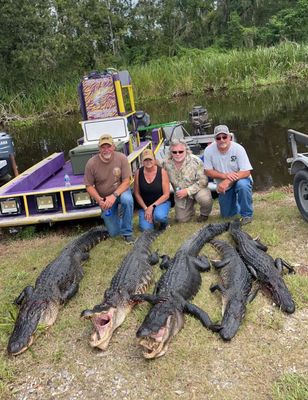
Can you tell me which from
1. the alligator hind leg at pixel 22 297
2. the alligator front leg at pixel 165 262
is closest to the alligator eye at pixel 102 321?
the alligator hind leg at pixel 22 297

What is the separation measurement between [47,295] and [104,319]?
2.64 feet

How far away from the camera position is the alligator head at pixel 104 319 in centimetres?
336

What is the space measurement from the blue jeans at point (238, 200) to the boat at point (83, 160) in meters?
1.73

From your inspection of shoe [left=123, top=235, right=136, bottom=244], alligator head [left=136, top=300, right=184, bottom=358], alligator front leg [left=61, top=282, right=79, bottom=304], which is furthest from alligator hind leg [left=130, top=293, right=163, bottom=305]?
shoe [left=123, top=235, right=136, bottom=244]

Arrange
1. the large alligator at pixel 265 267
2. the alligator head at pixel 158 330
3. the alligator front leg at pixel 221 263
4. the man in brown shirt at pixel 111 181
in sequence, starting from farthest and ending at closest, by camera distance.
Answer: the man in brown shirt at pixel 111 181 → the alligator front leg at pixel 221 263 → the large alligator at pixel 265 267 → the alligator head at pixel 158 330

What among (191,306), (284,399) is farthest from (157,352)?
(284,399)

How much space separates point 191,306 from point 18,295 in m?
1.77

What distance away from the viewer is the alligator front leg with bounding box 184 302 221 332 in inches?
135

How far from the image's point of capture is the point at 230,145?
570 centimetres

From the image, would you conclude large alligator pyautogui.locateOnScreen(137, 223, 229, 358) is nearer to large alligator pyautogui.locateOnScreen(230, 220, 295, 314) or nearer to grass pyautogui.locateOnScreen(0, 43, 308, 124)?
large alligator pyautogui.locateOnScreen(230, 220, 295, 314)

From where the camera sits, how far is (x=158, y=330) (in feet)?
10.2

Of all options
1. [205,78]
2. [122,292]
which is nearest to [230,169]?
[122,292]

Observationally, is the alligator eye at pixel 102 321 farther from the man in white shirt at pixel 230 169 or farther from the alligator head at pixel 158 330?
the man in white shirt at pixel 230 169

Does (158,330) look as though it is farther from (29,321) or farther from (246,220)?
(246,220)
